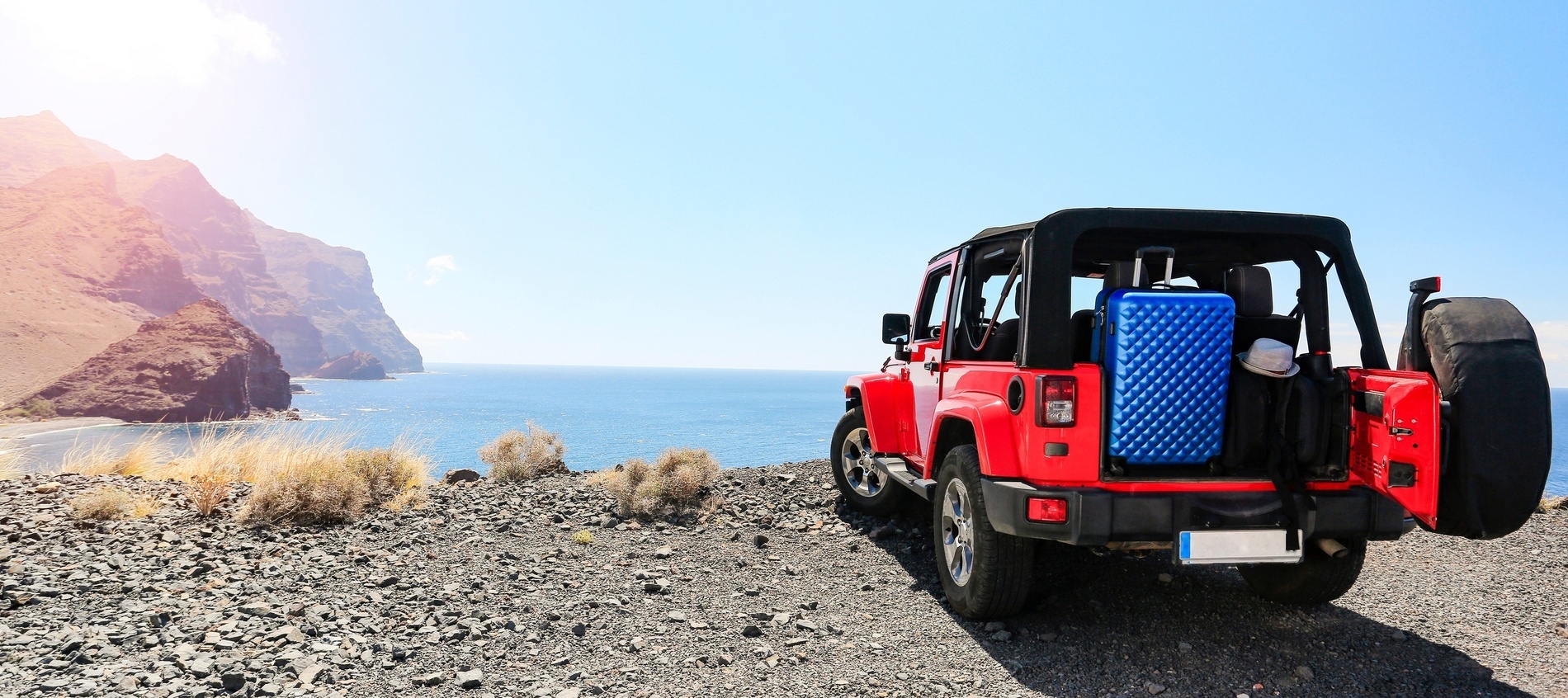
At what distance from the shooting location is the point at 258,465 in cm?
783

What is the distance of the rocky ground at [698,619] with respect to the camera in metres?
3.32

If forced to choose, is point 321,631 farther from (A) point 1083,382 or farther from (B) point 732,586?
(A) point 1083,382

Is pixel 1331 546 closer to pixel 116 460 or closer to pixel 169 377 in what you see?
pixel 116 460

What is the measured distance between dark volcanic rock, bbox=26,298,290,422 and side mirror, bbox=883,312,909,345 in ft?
312

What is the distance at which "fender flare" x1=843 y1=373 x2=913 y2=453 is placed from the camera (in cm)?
590

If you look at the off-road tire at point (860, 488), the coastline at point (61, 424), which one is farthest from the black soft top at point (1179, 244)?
the coastline at point (61, 424)

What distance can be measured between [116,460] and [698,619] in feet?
31.2

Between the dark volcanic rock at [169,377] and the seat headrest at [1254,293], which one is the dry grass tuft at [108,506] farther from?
the dark volcanic rock at [169,377]

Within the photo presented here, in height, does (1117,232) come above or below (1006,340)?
above

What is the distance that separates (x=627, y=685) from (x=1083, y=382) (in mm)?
2700

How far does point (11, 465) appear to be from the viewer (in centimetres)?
791

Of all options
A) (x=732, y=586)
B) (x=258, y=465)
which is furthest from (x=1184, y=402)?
(x=258, y=465)

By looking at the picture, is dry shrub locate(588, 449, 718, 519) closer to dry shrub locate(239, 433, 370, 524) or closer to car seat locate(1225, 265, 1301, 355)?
dry shrub locate(239, 433, 370, 524)

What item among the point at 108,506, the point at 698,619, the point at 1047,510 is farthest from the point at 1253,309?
the point at 108,506
